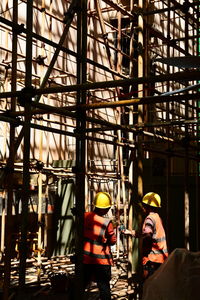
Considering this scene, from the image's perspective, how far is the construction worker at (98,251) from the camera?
21.7 ft

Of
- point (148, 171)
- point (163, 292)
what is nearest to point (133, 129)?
point (163, 292)

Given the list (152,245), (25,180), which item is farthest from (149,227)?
(25,180)

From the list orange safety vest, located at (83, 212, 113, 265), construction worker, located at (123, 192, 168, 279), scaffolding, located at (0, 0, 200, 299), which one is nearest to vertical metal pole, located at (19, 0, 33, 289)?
scaffolding, located at (0, 0, 200, 299)

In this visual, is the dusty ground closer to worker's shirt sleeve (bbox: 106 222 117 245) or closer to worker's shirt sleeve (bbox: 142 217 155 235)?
worker's shirt sleeve (bbox: 106 222 117 245)

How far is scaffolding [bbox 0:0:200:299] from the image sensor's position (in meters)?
5.21

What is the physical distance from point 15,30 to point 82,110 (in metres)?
1.14

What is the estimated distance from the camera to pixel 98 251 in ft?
21.7

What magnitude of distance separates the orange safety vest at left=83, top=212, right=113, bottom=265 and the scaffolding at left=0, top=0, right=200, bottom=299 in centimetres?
69

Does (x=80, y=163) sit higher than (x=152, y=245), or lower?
higher

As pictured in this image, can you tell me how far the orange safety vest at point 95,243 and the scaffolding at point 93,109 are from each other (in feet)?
2.27

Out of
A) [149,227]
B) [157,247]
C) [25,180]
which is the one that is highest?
[25,180]

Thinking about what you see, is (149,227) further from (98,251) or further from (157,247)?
(98,251)

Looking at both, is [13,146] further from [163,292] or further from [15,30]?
[163,292]

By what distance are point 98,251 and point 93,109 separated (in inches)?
81.8
